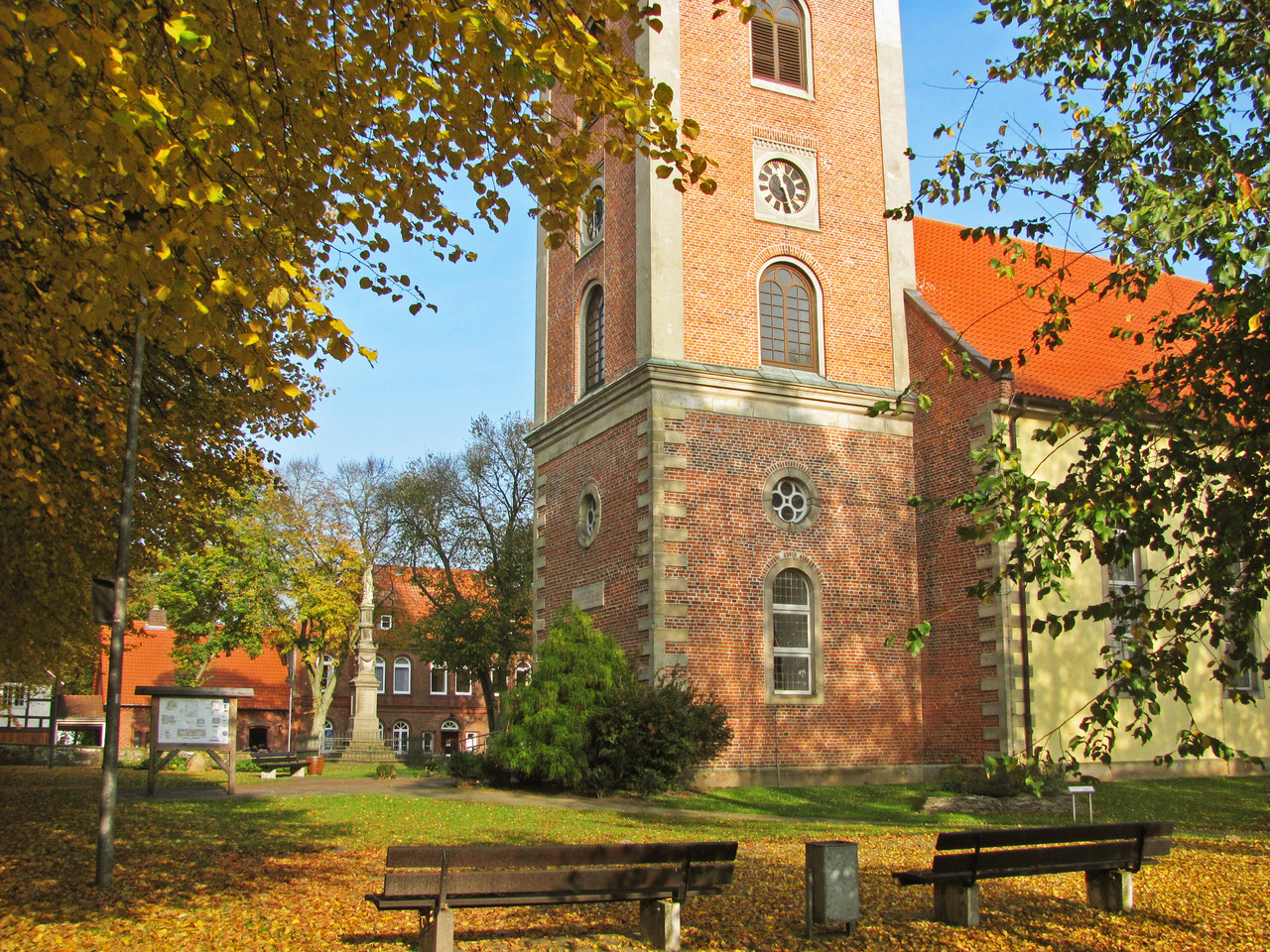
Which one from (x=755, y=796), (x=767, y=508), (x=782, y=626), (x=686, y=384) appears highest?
(x=686, y=384)

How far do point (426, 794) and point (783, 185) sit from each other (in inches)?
502

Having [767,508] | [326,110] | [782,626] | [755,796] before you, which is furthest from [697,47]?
[326,110]

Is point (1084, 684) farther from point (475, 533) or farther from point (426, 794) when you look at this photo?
point (475, 533)

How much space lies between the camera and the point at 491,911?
25.4ft

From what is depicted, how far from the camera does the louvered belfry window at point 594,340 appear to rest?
827 inches

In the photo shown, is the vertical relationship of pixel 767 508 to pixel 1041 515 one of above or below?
above

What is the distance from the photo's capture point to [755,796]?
16703mm

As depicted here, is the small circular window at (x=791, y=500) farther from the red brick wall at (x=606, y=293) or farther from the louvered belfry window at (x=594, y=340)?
the louvered belfry window at (x=594, y=340)

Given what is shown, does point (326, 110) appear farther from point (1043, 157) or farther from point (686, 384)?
point (686, 384)

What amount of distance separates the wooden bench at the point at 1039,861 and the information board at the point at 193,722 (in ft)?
40.4

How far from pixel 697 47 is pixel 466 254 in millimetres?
13980

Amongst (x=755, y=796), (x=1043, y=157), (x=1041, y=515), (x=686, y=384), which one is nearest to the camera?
(x=1041, y=515)

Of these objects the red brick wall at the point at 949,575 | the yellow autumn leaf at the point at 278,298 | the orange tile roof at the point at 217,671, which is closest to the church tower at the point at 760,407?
the red brick wall at the point at 949,575

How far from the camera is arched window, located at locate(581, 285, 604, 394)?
21016 mm
